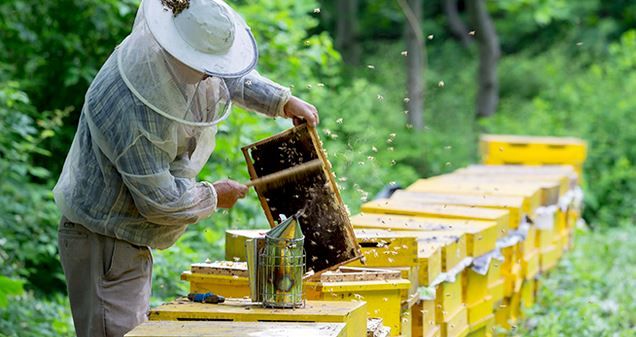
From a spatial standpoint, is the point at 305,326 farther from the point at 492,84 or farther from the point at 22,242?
the point at 492,84

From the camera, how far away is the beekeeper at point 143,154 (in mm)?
4031

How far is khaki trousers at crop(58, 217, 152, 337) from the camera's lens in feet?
14.1

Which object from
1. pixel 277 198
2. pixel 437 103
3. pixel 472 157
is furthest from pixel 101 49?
pixel 437 103

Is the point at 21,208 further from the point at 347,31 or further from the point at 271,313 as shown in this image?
the point at 347,31

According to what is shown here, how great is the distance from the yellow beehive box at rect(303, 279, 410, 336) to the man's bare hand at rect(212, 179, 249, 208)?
0.45 m

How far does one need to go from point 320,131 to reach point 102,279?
602cm

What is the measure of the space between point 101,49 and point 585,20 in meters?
20.3

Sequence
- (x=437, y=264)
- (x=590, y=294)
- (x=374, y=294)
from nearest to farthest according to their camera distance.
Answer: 1. (x=374, y=294)
2. (x=437, y=264)
3. (x=590, y=294)

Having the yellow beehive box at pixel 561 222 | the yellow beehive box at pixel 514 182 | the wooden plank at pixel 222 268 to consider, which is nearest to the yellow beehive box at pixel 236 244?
the wooden plank at pixel 222 268

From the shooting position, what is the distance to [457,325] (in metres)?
5.81

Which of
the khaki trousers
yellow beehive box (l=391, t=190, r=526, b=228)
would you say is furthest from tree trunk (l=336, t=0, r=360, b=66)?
the khaki trousers

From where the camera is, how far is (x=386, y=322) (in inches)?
183

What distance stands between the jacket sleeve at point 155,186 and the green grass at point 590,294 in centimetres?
330

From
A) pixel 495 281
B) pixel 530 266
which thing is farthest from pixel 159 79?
pixel 530 266
